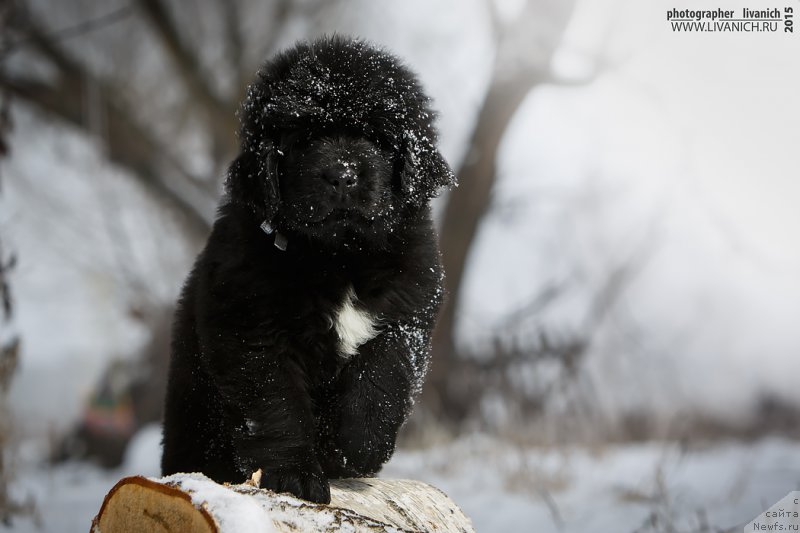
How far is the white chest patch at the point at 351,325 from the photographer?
8.57ft

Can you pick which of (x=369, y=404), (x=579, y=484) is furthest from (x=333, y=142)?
(x=579, y=484)

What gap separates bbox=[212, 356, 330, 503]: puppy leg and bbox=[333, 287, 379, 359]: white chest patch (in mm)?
174

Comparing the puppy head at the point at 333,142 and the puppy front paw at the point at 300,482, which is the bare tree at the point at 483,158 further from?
the puppy front paw at the point at 300,482

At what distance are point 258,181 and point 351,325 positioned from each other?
0.52 metres

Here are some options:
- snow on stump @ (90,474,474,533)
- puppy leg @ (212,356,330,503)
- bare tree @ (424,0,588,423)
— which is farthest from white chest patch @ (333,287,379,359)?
bare tree @ (424,0,588,423)

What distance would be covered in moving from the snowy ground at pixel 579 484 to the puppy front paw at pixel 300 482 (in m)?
2.33

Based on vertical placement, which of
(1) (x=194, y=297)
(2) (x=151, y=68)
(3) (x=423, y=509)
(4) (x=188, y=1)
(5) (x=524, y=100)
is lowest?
(3) (x=423, y=509)

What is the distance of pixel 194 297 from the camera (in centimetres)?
288

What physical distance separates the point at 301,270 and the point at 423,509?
0.82 m

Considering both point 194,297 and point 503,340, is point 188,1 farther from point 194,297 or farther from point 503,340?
point 194,297

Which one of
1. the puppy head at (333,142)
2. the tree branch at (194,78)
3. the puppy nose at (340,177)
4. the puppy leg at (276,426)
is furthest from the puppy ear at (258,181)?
the tree branch at (194,78)

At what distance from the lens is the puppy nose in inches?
98.3

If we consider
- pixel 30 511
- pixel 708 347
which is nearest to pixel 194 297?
pixel 30 511

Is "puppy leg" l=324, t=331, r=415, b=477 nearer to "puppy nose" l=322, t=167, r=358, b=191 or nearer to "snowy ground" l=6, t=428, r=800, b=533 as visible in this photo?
"puppy nose" l=322, t=167, r=358, b=191
